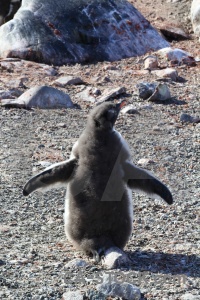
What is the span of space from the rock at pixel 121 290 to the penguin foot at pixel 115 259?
52 cm

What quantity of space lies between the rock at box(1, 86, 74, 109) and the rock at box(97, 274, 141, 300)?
506 cm

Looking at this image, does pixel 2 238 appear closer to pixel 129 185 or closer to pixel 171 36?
pixel 129 185

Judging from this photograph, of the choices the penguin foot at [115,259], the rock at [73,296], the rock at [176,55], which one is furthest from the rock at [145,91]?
the rock at [73,296]

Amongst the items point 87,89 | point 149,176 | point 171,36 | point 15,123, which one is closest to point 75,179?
point 149,176

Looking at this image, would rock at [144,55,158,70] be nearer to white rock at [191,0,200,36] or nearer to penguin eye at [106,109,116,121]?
white rock at [191,0,200,36]

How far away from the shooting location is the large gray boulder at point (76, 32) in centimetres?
1191

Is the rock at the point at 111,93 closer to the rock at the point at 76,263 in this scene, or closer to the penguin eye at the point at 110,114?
the penguin eye at the point at 110,114

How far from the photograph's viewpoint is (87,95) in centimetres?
1024

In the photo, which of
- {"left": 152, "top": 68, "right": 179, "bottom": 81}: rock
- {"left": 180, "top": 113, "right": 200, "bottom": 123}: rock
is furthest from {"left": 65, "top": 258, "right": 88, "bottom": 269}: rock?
{"left": 152, "top": 68, "right": 179, "bottom": 81}: rock

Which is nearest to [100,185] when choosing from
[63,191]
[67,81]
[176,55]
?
[63,191]

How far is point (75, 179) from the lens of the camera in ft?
18.2

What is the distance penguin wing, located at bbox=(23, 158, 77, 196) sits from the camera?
18.2 feet

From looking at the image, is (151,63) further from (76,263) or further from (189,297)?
(189,297)

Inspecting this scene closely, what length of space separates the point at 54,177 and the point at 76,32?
7.12 metres
